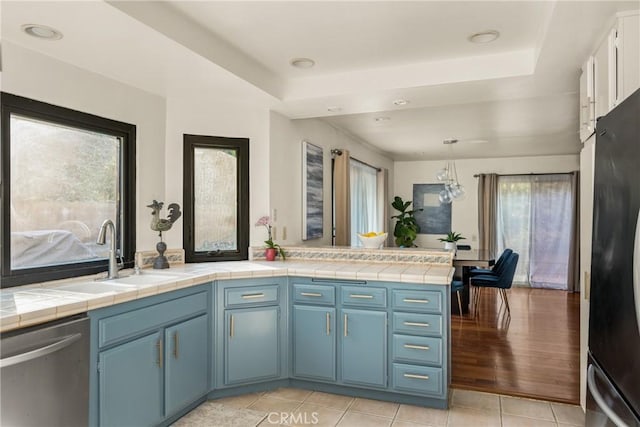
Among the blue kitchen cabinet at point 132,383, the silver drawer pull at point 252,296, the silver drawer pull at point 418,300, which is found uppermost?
the silver drawer pull at point 418,300

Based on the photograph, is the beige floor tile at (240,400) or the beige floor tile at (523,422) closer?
the beige floor tile at (523,422)

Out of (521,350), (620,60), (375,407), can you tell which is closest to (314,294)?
(375,407)

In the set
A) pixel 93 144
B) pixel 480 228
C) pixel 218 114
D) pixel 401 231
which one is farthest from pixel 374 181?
pixel 93 144

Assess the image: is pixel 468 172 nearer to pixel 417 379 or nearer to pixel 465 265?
pixel 465 265

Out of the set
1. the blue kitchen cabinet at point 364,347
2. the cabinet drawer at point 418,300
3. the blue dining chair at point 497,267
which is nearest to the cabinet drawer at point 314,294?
the blue kitchen cabinet at point 364,347

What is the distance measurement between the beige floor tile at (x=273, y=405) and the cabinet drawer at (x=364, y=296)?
0.77 m

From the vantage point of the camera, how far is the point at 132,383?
2279mm

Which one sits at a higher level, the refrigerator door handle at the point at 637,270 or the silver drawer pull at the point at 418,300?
the refrigerator door handle at the point at 637,270

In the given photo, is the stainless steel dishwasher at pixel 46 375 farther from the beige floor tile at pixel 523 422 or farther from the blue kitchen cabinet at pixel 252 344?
the beige floor tile at pixel 523 422

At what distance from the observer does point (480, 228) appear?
779cm

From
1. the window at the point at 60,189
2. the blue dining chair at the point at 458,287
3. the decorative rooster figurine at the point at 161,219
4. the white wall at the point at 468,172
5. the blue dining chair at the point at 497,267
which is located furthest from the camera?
the white wall at the point at 468,172

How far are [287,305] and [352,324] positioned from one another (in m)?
0.50

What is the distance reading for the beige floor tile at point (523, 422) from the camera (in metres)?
2.59

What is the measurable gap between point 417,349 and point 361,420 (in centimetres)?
57
